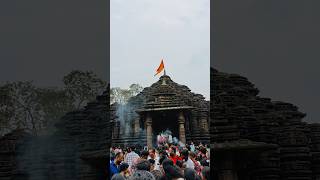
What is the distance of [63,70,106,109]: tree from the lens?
20750 millimetres

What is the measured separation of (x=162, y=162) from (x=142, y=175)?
57 centimetres

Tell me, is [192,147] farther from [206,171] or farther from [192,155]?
[206,171]

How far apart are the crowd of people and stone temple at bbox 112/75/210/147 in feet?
0.73

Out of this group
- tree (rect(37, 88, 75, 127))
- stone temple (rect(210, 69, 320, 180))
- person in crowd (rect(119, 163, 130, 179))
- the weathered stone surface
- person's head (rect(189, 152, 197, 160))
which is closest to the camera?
person in crowd (rect(119, 163, 130, 179))

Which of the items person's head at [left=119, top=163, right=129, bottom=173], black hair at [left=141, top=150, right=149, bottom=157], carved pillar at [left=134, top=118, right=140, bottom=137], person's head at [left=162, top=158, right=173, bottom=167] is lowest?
person's head at [left=119, top=163, right=129, bottom=173]

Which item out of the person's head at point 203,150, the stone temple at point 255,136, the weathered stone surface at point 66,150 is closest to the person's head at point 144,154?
the person's head at point 203,150

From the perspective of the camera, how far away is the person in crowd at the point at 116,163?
15.2m

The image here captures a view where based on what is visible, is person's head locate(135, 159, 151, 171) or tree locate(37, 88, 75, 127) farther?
tree locate(37, 88, 75, 127)

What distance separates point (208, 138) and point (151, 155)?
1.38m

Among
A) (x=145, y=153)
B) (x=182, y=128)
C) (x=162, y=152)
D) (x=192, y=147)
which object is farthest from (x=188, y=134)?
(x=145, y=153)

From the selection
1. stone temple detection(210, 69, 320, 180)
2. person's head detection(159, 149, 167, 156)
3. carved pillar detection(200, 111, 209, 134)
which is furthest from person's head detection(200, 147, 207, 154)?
person's head detection(159, 149, 167, 156)

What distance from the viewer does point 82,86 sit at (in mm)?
21078

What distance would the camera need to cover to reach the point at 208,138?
603 inches

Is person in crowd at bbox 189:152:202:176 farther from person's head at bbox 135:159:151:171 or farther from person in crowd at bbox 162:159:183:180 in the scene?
person's head at bbox 135:159:151:171
